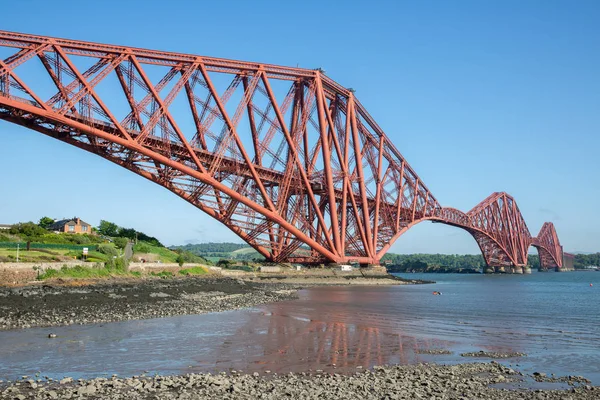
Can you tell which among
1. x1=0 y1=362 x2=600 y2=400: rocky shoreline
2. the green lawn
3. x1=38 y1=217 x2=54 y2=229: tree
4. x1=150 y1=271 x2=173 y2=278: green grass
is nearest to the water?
x1=0 y1=362 x2=600 y2=400: rocky shoreline

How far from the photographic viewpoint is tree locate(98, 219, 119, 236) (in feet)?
322

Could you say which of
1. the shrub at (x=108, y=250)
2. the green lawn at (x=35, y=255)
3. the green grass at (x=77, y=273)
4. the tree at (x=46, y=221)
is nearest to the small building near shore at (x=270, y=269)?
the shrub at (x=108, y=250)

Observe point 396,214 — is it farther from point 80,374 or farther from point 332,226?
point 80,374

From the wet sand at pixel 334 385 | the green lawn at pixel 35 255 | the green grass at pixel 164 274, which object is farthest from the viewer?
the green grass at pixel 164 274

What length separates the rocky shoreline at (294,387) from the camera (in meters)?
12.7

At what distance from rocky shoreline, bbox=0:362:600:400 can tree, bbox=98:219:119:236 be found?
87.2 meters

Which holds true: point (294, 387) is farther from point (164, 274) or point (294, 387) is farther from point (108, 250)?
point (164, 274)

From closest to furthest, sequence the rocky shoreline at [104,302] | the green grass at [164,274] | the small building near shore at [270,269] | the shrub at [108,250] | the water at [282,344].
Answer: the water at [282,344], the rocky shoreline at [104,302], the shrub at [108,250], the green grass at [164,274], the small building near shore at [270,269]

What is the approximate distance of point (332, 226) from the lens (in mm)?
75188

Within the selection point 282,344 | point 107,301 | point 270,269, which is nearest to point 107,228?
point 270,269

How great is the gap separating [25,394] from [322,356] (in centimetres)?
969

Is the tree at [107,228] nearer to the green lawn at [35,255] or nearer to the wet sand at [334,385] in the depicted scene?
the green lawn at [35,255]

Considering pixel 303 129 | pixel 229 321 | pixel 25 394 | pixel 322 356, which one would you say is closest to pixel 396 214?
pixel 303 129

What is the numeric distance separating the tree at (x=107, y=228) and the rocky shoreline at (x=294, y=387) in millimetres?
87182
